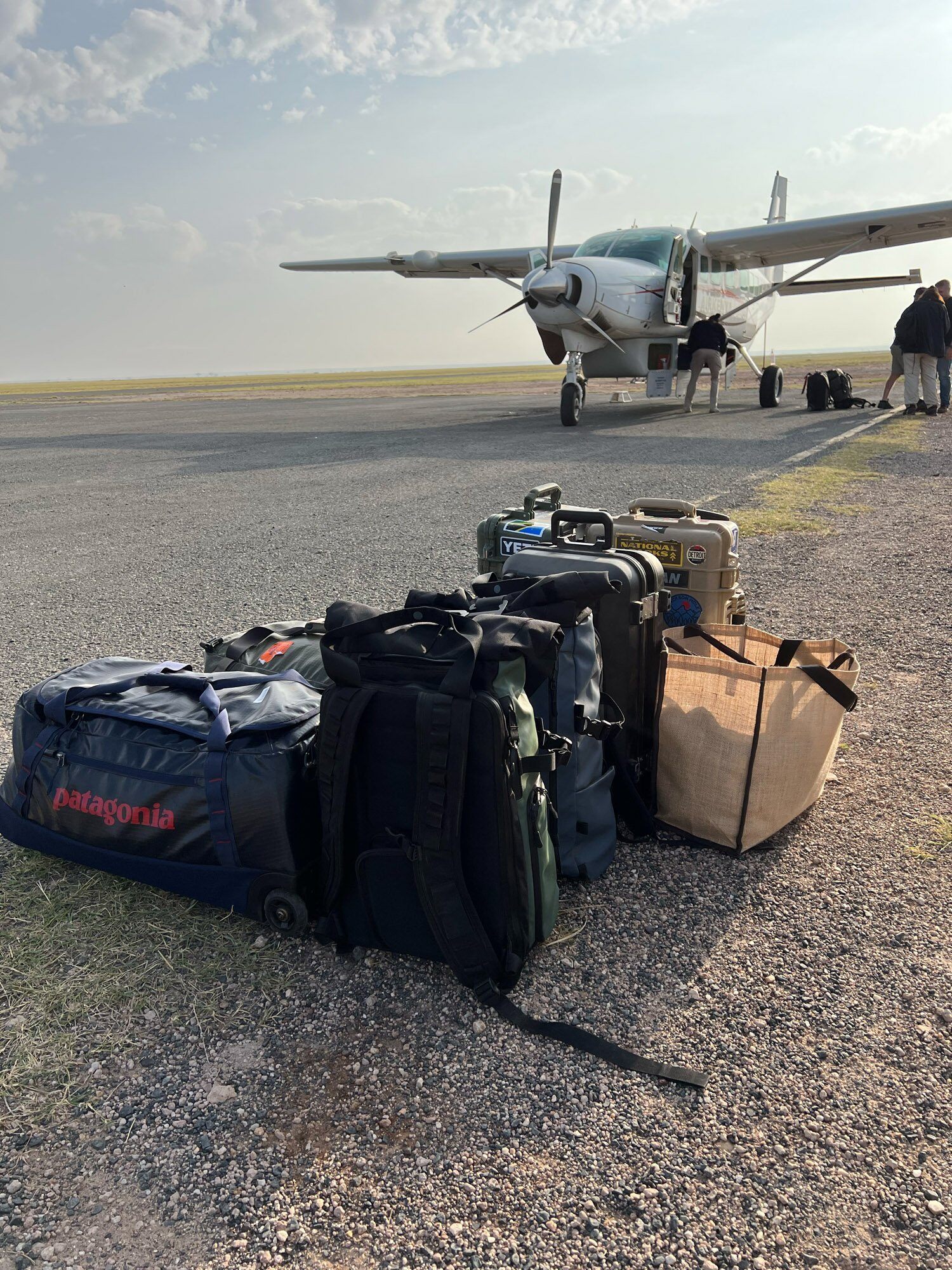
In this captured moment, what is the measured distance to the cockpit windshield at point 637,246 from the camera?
17344 millimetres

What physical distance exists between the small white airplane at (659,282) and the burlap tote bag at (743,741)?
47.5 ft

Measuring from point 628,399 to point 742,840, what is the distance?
23463 mm

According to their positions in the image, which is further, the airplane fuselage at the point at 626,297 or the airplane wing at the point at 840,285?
the airplane wing at the point at 840,285

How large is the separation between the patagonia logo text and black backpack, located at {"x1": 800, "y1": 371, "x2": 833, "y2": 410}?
1962 cm

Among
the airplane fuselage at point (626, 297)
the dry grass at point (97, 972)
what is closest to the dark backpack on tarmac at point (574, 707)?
the dry grass at point (97, 972)

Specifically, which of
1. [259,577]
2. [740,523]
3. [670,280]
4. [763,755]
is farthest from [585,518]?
[670,280]

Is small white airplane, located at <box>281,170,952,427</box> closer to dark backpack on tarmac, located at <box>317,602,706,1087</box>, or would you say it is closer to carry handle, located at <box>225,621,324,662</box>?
carry handle, located at <box>225,621,324,662</box>

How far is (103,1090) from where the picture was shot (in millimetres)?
1921

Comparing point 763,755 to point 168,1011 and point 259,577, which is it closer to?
point 168,1011

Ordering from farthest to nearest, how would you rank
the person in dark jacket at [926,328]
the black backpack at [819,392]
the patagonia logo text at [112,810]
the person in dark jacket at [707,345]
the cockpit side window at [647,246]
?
the black backpack at [819,392] < the person in dark jacket at [707,345] < the cockpit side window at [647,246] < the person in dark jacket at [926,328] < the patagonia logo text at [112,810]

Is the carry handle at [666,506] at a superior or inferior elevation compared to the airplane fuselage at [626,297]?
inferior

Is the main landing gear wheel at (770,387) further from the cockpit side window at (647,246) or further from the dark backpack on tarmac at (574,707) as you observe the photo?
the dark backpack on tarmac at (574,707)

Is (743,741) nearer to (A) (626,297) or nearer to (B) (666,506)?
(B) (666,506)

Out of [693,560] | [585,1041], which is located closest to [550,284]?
[693,560]
